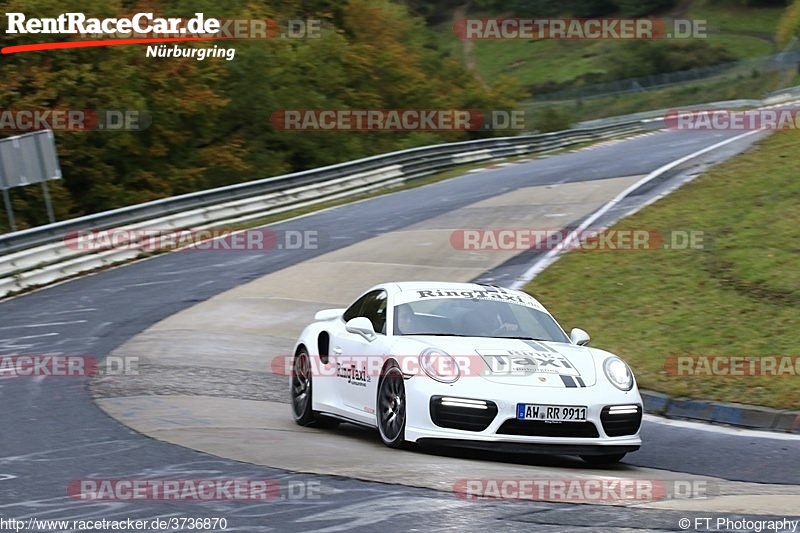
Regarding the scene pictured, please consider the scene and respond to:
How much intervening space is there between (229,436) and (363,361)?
1.28 m

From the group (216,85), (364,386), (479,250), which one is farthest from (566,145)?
(364,386)

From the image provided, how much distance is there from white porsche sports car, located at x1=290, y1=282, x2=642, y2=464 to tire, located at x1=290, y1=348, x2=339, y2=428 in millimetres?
Result: 22

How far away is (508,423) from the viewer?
8773 mm

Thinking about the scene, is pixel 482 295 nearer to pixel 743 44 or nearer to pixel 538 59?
pixel 743 44

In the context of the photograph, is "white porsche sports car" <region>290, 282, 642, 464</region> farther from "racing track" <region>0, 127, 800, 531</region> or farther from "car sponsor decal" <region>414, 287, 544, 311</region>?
"racing track" <region>0, 127, 800, 531</region>

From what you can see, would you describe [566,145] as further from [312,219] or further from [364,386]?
[364,386]

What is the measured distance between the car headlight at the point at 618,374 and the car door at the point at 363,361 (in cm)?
174

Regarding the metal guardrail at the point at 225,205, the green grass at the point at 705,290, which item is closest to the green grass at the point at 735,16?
the metal guardrail at the point at 225,205

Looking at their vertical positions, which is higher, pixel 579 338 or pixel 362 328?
pixel 362 328

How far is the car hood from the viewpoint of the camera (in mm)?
9070

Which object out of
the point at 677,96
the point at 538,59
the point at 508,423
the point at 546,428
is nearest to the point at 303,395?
the point at 508,423

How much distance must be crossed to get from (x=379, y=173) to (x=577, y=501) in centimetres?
2678

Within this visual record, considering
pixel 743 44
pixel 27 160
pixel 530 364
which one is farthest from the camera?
pixel 743 44

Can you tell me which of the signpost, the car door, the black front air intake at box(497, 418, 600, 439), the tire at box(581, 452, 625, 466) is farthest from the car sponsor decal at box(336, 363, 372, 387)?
the signpost
